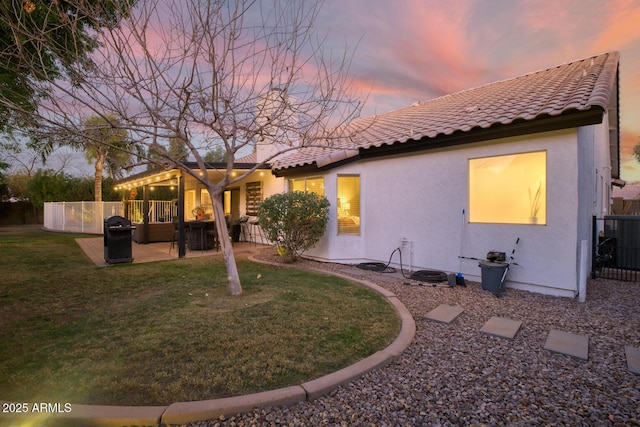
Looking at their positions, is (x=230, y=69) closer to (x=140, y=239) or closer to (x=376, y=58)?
(x=376, y=58)

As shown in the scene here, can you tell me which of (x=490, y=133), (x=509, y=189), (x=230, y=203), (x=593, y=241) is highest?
(x=490, y=133)

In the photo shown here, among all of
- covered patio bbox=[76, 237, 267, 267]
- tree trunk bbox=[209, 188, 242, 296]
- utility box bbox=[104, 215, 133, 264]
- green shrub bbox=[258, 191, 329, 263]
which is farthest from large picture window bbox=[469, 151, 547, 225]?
utility box bbox=[104, 215, 133, 264]

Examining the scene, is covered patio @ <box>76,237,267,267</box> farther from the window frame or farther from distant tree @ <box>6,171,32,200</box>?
distant tree @ <box>6,171,32,200</box>

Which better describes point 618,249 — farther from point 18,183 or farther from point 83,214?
point 18,183

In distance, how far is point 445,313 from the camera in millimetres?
4672

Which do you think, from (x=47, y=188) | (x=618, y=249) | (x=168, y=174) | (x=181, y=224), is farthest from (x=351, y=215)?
(x=47, y=188)

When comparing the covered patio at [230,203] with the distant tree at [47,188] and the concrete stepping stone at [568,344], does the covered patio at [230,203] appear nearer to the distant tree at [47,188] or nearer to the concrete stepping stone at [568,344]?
the concrete stepping stone at [568,344]

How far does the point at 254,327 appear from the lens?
389cm

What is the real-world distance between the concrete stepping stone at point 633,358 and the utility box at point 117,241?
32.5 ft

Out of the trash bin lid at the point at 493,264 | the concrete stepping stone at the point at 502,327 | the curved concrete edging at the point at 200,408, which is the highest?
the trash bin lid at the point at 493,264

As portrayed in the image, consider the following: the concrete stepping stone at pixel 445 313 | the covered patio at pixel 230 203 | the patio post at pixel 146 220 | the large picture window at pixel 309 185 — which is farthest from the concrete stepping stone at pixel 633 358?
the patio post at pixel 146 220

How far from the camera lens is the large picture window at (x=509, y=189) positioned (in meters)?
6.14

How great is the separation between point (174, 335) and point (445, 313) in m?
3.61

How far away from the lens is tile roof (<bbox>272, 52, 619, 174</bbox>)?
18.1 feet
